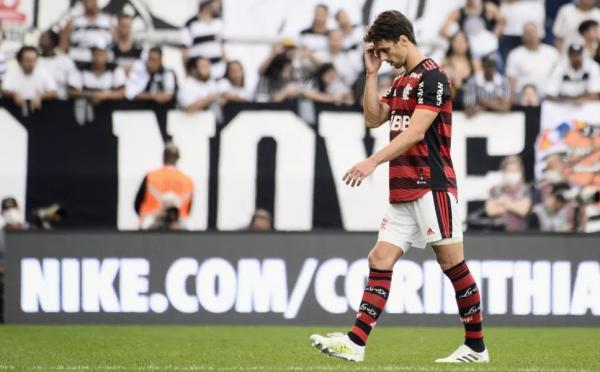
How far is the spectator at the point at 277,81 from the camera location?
50.3 feet

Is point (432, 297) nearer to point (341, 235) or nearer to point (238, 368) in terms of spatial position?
point (341, 235)

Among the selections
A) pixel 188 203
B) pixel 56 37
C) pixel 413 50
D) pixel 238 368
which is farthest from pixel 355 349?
pixel 56 37

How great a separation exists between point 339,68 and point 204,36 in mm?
1687

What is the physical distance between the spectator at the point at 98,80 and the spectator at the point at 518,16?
480cm

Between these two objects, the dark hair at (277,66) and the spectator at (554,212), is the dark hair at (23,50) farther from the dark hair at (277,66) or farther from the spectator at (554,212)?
the spectator at (554,212)

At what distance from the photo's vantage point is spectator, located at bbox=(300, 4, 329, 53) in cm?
1542

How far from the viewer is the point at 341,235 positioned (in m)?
12.3

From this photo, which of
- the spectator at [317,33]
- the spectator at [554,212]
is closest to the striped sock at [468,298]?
the spectator at [554,212]

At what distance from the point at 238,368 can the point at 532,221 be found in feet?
25.8

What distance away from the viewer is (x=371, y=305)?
7.25 metres

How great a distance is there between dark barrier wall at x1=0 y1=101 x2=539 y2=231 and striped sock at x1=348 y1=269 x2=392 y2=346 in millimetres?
7428

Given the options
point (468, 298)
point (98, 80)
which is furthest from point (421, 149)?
point (98, 80)

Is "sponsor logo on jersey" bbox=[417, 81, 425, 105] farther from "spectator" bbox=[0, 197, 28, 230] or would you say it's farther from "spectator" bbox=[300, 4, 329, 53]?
"spectator" bbox=[300, 4, 329, 53]

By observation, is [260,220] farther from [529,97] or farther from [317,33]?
[529,97]
